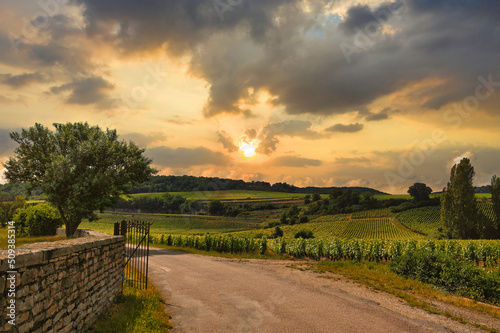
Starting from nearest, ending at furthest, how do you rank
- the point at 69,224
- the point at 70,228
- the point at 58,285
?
1. the point at 58,285
2. the point at 70,228
3. the point at 69,224

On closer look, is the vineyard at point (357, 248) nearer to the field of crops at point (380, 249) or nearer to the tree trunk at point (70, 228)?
the field of crops at point (380, 249)

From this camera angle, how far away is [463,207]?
210ft

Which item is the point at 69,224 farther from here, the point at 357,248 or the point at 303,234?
the point at 303,234

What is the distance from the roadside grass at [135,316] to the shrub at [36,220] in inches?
907

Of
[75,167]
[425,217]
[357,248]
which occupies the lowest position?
[425,217]

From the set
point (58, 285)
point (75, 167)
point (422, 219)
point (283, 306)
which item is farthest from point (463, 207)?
point (58, 285)

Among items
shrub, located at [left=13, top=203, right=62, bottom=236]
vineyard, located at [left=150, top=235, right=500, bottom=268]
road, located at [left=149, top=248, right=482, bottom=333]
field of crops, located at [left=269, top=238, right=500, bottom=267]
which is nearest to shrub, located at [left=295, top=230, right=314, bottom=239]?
vineyard, located at [left=150, top=235, right=500, bottom=268]

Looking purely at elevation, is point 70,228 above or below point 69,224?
below

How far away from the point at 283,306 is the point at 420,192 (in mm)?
121755

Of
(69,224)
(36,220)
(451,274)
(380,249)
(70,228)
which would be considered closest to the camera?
(451,274)

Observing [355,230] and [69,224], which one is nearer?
[69,224]

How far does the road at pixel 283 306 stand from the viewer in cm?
965

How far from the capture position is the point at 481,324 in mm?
10172

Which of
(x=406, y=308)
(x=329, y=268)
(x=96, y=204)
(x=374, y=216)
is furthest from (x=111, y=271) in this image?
(x=374, y=216)
